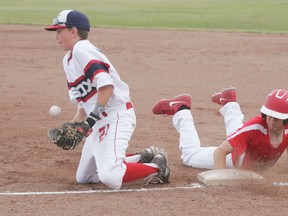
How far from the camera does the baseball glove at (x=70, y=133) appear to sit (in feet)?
18.0

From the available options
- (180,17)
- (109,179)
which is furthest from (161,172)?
(180,17)

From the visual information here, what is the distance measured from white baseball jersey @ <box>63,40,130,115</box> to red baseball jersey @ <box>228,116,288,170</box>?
93cm

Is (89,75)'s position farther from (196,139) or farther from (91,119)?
(196,139)

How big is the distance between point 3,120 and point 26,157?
72.9 inches

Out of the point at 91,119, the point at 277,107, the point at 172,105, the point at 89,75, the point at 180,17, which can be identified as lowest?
the point at 180,17

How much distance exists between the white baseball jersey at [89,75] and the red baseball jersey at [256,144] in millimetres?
926

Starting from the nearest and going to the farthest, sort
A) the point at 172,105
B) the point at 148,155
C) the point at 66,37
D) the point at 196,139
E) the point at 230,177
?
the point at 230,177 → the point at 66,37 → the point at 148,155 → the point at 196,139 → the point at 172,105

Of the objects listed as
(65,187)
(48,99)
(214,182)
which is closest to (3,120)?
(48,99)

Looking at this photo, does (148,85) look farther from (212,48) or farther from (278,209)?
(278,209)

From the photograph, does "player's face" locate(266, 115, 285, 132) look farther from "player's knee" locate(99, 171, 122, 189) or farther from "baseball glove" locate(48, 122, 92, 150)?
"baseball glove" locate(48, 122, 92, 150)

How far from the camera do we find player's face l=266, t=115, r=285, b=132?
5.65 metres

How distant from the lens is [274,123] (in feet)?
18.6

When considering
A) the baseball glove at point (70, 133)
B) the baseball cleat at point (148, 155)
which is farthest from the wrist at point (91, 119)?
the baseball cleat at point (148, 155)

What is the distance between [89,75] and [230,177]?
4.20 feet
